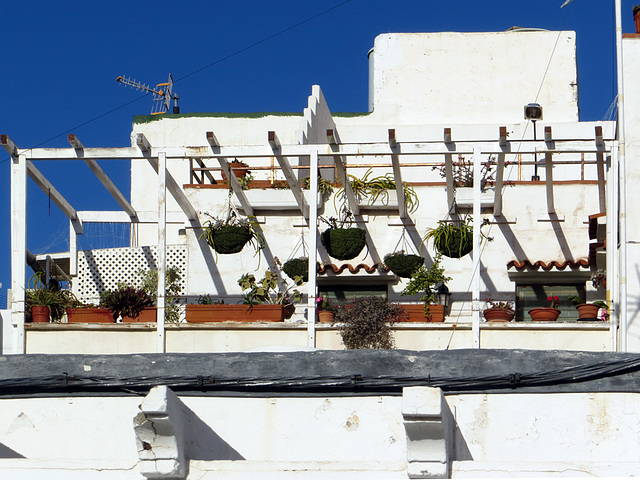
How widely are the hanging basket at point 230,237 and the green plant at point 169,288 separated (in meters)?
1.06

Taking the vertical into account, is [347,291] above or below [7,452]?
above

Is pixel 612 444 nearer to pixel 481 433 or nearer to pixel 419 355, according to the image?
pixel 481 433

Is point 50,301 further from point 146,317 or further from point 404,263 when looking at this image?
point 404,263

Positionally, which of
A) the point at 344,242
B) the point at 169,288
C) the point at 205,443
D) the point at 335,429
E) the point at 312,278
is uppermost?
the point at 344,242

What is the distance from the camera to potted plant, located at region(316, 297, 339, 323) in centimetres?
1698

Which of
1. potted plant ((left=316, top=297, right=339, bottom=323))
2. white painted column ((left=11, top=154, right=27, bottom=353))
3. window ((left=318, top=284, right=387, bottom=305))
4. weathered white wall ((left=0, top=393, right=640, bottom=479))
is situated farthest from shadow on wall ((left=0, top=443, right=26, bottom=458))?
window ((left=318, top=284, right=387, bottom=305))

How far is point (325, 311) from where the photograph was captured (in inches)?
672

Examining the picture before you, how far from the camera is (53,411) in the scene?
12023mm

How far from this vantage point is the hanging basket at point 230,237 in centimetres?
1819

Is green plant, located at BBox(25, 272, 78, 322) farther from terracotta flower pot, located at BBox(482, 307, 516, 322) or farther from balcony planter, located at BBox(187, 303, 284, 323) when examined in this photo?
terracotta flower pot, located at BBox(482, 307, 516, 322)

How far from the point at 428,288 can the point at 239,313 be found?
9.48ft

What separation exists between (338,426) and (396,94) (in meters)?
16.0

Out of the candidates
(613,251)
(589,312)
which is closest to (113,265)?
(589,312)

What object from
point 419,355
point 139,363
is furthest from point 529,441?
point 139,363
